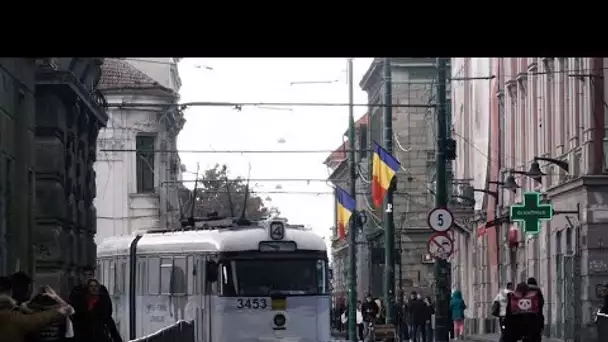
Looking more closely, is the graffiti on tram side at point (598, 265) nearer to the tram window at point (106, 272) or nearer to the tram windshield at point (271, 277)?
the tram windshield at point (271, 277)

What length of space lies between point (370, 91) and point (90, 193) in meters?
56.2

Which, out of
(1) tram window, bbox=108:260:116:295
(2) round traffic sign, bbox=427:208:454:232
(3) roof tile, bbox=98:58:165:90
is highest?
(3) roof tile, bbox=98:58:165:90

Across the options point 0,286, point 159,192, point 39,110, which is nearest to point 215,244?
point 39,110

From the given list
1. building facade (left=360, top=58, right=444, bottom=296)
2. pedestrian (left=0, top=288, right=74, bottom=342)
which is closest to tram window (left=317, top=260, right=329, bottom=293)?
pedestrian (left=0, top=288, right=74, bottom=342)

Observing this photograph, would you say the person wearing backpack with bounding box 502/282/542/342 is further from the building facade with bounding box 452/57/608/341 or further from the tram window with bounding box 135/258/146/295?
the tram window with bounding box 135/258/146/295

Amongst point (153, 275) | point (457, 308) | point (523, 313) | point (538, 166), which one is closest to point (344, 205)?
point (457, 308)

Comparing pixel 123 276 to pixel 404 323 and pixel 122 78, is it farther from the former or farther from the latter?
pixel 122 78

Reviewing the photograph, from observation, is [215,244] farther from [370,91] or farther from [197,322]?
[370,91]

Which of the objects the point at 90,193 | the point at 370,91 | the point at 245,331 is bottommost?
the point at 245,331

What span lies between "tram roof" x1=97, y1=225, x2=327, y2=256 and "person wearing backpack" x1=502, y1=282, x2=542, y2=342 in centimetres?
599

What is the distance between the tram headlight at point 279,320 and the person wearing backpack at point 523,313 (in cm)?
553

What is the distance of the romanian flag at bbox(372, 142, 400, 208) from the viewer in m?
45.4
